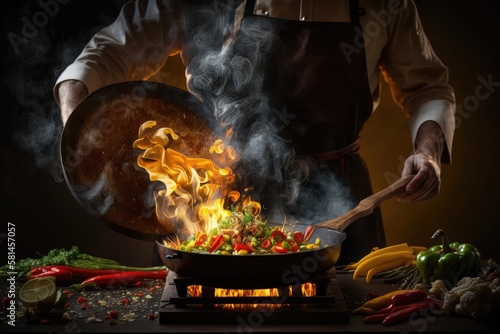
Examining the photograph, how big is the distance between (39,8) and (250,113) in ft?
6.36

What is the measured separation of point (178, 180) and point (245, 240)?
1.72 ft

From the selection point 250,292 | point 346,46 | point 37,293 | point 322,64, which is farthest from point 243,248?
point 346,46

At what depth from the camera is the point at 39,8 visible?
14.4ft

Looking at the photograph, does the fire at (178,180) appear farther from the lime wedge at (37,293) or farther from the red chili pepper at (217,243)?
the lime wedge at (37,293)

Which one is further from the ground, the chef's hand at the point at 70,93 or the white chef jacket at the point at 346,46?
the white chef jacket at the point at 346,46

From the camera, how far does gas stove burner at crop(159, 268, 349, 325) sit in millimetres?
2242

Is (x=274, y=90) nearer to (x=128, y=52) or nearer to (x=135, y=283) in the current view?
(x=128, y=52)

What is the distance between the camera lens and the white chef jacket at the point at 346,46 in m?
3.55

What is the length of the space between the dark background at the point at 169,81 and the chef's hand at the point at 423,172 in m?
1.49

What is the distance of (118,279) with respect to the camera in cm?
276

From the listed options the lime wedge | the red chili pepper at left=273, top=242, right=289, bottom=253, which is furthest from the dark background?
the red chili pepper at left=273, top=242, right=289, bottom=253

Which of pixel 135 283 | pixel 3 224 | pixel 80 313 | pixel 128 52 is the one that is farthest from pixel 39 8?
pixel 80 313

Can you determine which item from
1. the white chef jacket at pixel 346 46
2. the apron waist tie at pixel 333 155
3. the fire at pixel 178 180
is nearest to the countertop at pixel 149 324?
the fire at pixel 178 180

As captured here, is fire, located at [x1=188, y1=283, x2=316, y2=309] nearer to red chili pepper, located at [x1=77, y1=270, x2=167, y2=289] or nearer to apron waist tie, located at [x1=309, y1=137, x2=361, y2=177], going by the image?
red chili pepper, located at [x1=77, y1=270, x2=167, y2=289]
